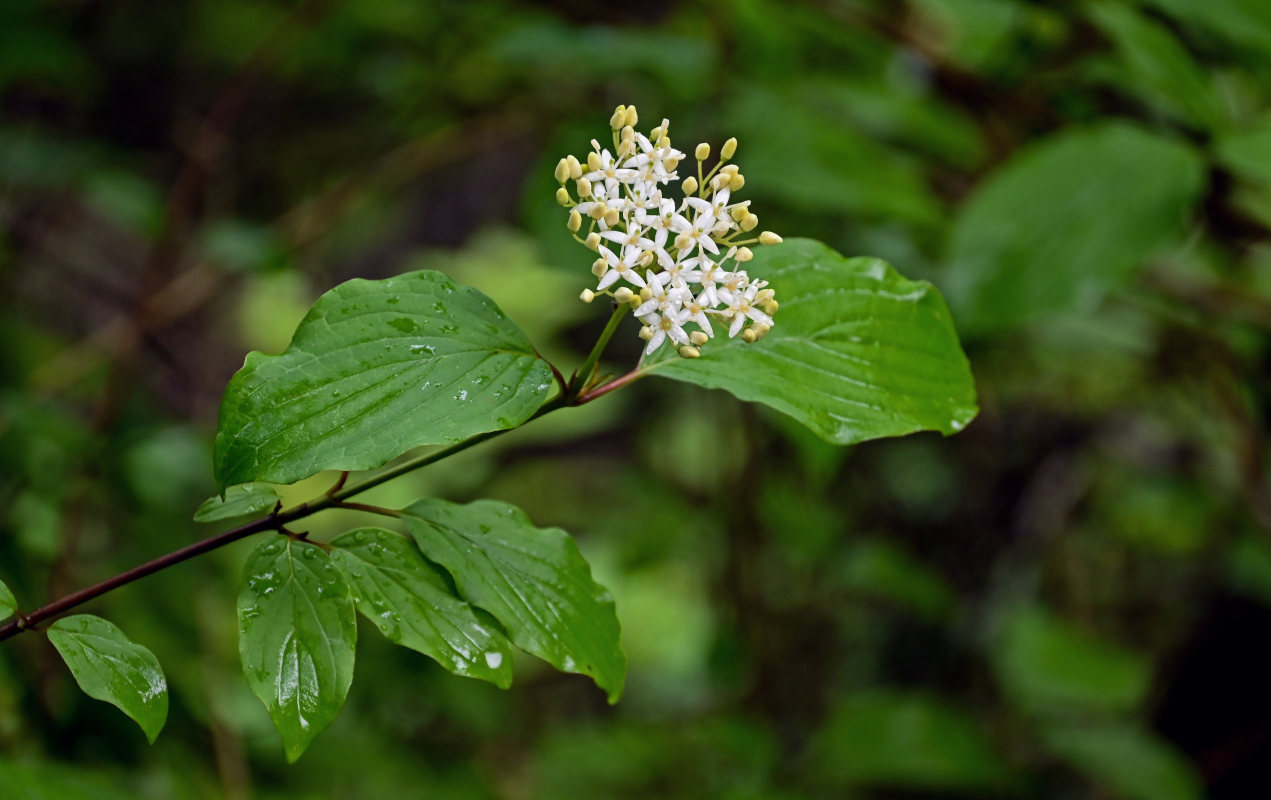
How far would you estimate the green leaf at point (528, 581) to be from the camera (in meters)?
0.61

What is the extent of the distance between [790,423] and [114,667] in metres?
0.82

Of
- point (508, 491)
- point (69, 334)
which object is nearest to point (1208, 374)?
point (508, 491)

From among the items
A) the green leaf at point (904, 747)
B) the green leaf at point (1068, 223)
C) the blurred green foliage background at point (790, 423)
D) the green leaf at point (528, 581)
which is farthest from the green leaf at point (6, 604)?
the green leaf at point (904, 747)

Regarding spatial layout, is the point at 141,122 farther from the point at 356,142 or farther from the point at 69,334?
the point at 356,142

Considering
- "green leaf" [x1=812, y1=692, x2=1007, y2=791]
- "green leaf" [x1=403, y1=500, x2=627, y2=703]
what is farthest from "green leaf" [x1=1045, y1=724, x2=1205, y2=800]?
"green leaf" [x1=403, y1=500, x2=627, y2=703]

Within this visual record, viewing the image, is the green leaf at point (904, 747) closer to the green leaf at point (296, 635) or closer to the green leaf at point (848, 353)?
the green leaf at point (848, 353)

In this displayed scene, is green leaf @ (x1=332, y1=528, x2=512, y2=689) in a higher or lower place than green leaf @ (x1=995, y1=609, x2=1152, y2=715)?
higher

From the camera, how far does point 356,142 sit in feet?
9.27

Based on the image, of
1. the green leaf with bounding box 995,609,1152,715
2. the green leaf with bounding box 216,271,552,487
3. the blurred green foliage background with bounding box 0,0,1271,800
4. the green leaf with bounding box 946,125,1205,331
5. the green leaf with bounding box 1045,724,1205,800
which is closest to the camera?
the green leaf with bounding box 216,271,552,487

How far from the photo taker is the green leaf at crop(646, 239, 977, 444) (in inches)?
25.6

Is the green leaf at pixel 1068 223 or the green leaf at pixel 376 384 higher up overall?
the green leaf at pixel 376 384

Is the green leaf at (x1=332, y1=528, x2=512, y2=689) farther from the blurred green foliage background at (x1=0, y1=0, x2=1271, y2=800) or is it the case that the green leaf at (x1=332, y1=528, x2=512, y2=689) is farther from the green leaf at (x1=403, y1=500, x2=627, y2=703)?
the blurred green foliage background at (x1=0, y1=0, x2=1271, y2=800)

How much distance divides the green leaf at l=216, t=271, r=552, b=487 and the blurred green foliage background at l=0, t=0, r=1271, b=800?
313mm

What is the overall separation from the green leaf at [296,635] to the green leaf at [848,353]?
27cm
